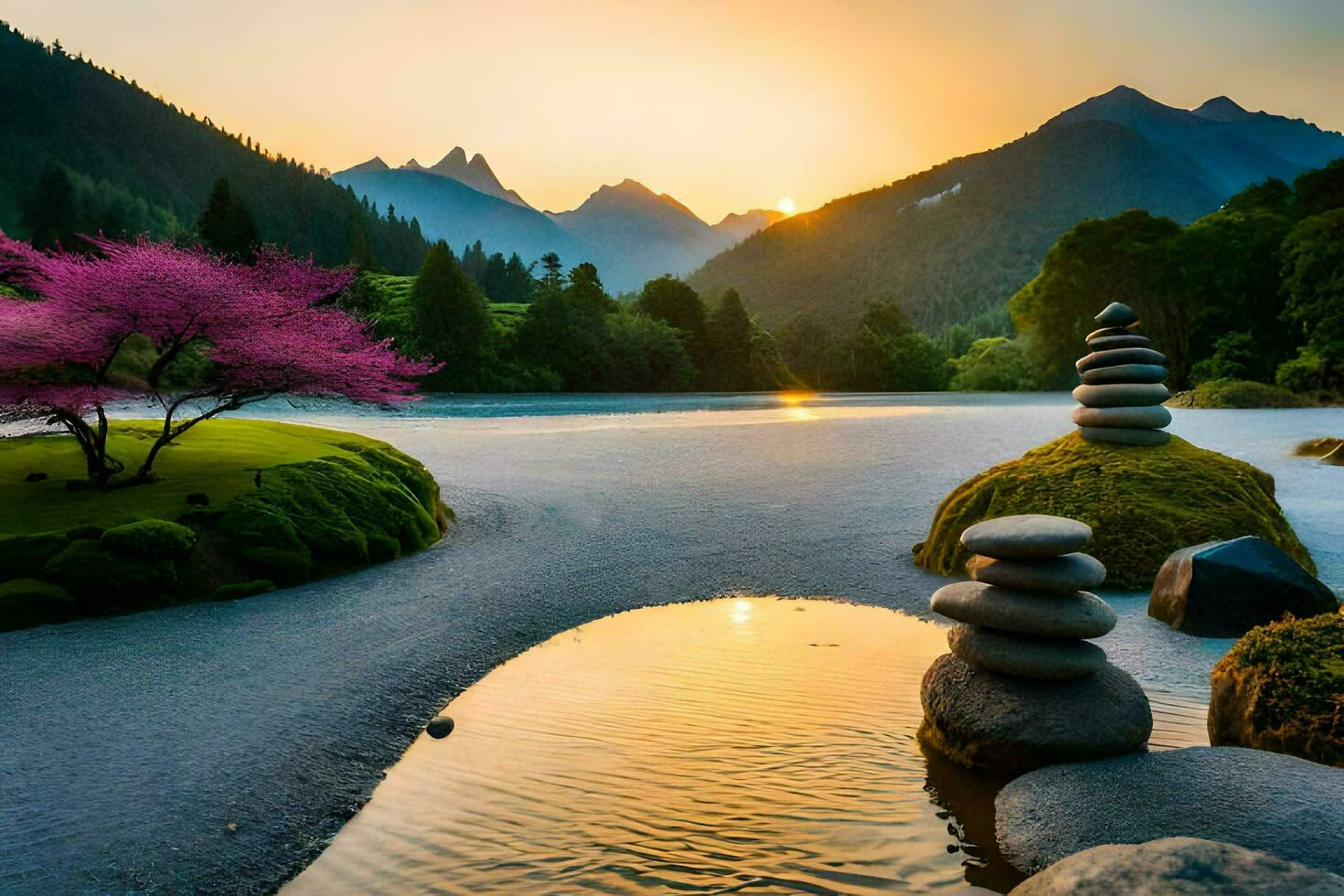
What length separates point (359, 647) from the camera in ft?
28.0

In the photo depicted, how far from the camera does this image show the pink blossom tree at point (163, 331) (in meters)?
11.3

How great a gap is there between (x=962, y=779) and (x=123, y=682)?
7565 millimetres

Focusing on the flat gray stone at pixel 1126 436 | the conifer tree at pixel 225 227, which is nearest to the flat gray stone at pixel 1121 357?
the flat gray stone at pixel 1126 436

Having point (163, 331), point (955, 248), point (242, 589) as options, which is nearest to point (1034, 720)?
point (242, 589)

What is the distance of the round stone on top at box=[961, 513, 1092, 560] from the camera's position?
6531mm

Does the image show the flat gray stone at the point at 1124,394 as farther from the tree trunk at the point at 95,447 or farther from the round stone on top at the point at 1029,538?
the tree trunk at the point at 95,447

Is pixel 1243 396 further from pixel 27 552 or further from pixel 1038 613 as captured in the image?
pixel 27 552

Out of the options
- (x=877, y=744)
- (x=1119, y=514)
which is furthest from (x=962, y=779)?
(x=1119, y=514)

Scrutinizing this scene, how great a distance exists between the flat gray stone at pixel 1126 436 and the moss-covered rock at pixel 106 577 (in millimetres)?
13742

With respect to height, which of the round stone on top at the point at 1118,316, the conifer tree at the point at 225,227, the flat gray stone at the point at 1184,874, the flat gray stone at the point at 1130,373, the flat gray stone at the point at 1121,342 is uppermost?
the conifer tree at the point at 225,227

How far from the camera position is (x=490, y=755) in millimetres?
6172

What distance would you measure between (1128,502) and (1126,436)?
178 cm

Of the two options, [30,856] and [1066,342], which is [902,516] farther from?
[1066,342]

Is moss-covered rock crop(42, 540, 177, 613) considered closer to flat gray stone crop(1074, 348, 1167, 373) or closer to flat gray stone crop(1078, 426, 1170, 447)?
flat gray stone crop(1074, 348, 1167, 373)
